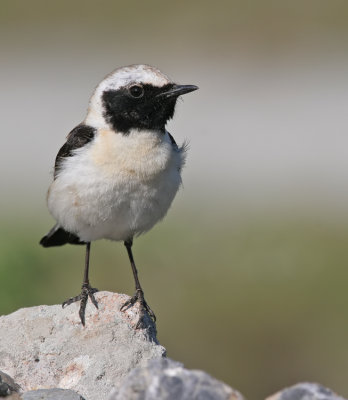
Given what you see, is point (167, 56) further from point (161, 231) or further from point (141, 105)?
point (141, 105)

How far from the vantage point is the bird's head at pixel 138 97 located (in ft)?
23.2

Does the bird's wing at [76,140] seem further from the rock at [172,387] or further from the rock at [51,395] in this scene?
the rock at [172,387]

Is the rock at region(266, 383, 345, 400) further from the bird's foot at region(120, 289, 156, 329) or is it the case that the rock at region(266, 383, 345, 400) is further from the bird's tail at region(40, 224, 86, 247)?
the bird's tail at region(40, 224, 86, 247)

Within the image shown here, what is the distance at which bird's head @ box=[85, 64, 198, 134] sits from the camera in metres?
7.08

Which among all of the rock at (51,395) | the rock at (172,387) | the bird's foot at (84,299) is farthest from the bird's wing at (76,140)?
the rock at (172,387)

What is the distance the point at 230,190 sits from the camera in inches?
496

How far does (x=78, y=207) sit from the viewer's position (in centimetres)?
704

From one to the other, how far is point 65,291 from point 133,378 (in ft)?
17.5

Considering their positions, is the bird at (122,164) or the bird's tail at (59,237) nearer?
the bird at (122,164)

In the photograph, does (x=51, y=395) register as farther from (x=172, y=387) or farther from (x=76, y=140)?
(x=76, y=140)

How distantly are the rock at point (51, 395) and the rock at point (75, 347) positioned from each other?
1.15ft

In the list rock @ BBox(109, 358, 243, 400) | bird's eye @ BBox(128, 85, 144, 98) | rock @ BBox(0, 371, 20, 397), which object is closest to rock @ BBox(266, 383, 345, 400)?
rock @ BBox(109, 358, 243, 400)

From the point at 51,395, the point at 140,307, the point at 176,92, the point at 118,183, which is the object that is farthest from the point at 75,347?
the point at 176,92

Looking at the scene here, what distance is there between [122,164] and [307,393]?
247 cm
